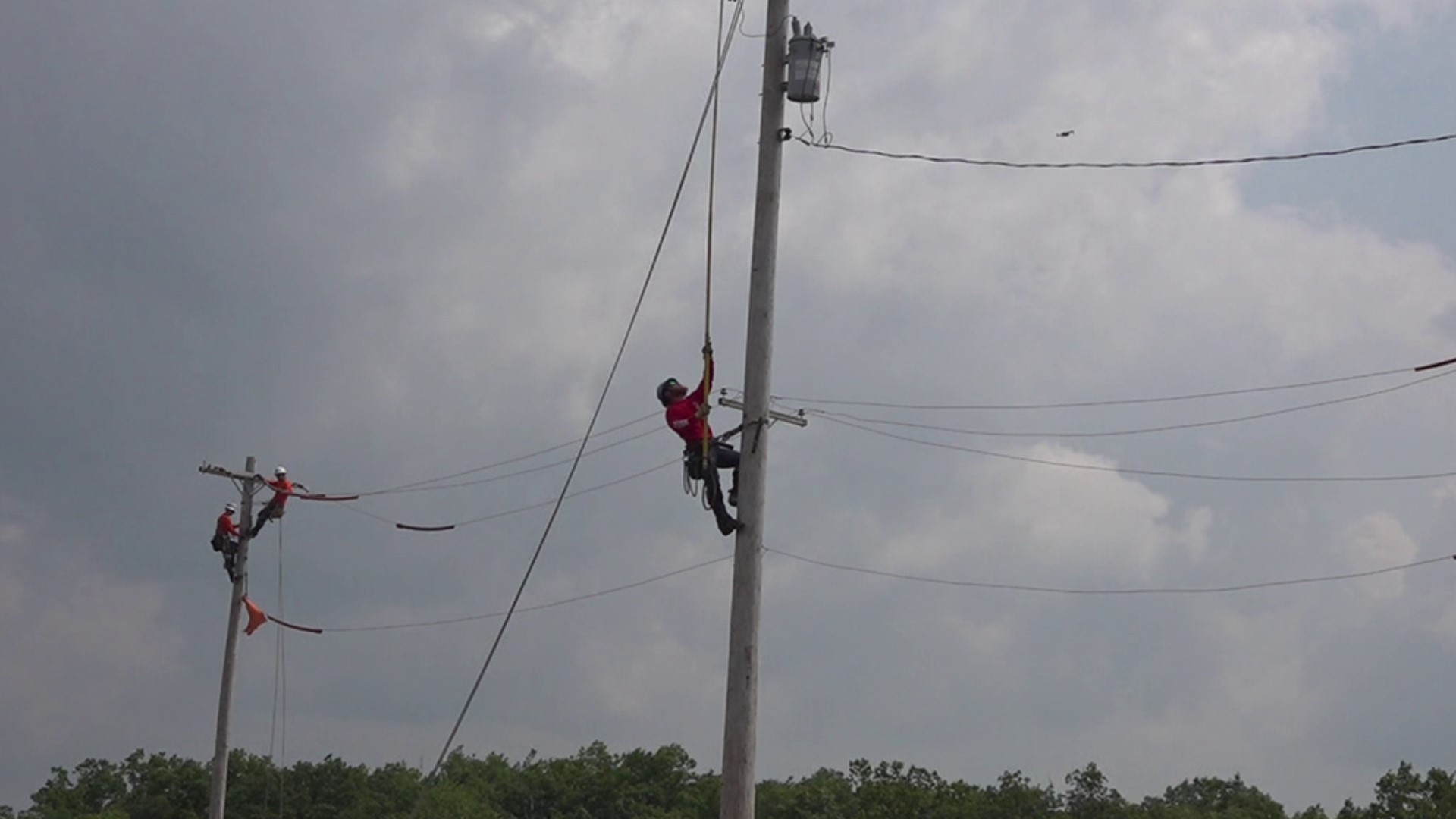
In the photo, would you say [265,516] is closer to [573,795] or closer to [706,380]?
[706,380]

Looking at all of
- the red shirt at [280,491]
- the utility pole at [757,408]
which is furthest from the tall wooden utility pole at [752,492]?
the red shirt at [280,491]

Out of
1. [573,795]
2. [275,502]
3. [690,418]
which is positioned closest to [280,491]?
[275,502]

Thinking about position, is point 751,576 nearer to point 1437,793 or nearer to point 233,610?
point 233,610

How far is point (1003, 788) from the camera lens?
146 ft

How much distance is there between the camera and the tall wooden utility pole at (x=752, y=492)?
12227 mm

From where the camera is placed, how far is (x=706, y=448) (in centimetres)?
1335

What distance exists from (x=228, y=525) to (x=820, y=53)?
14.5 m

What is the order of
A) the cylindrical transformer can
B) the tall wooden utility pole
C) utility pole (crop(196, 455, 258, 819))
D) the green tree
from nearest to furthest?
the tall wooden utility pole < the cylindrical transformer can < utility pole (crop(196, 455, 258, 819)) < the green tree

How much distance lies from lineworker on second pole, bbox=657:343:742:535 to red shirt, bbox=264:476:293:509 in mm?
12164

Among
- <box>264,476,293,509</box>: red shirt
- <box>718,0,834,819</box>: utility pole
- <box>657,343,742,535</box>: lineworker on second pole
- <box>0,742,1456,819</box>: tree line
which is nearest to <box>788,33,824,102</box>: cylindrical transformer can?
<box>718,0,834,819</box>: utility pole

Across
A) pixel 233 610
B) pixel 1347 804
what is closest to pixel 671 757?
Answer: pixel 1347 804

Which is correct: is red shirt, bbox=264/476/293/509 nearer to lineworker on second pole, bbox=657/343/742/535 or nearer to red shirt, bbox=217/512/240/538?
red shirt, bbox=217/512/240/538

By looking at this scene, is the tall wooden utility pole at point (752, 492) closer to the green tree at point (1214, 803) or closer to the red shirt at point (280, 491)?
the red shirt at point (280, 491)

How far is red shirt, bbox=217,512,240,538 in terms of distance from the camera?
81.4 ft
